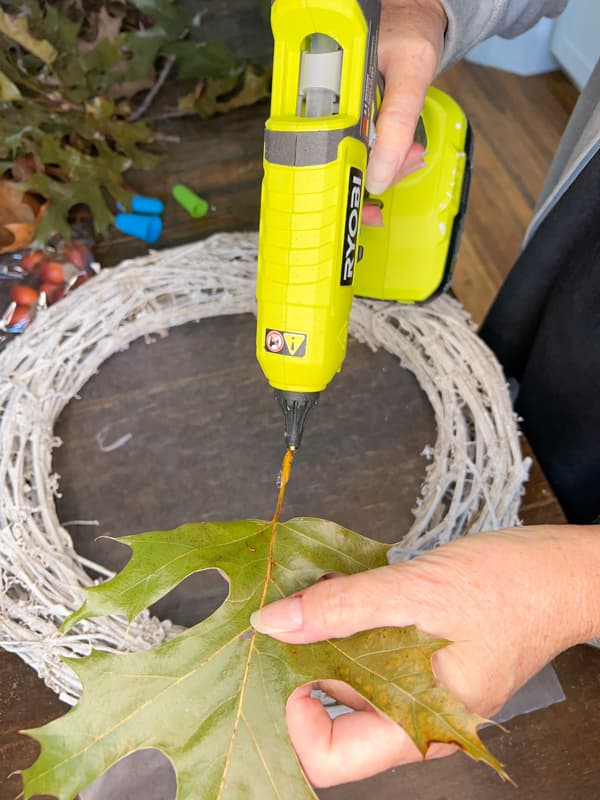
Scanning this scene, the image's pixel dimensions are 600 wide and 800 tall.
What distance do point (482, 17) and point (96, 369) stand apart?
1.68 ft

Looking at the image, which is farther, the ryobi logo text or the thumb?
the ryobi logo text

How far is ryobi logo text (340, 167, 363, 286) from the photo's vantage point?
0.55 m

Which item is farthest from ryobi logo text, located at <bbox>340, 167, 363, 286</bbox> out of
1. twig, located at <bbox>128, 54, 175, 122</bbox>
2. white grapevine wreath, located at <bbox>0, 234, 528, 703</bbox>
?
twig, located at <bbox>128, 54, 175, 122</bbox>

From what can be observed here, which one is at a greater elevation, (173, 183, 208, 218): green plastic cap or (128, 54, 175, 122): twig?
(128, 54, 175, 122): twig

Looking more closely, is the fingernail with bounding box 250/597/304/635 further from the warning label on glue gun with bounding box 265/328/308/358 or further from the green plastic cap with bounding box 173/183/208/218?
the green plastic cap with bounding box 173/183/208/218

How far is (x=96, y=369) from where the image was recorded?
73 centimetres

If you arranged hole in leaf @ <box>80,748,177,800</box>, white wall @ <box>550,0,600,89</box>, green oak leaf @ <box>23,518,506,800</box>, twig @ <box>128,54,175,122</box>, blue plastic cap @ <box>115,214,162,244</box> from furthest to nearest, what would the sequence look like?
white wall @ <box>550,0,600,89</box> < twig @ <box>128,54,175,122</box> < blue plastic cap @ <box>115,214,162,244</box> < hole in leaf @ <box>80,748,177,800</box> < green oak leaf @ <box>23,518,506,800</box>

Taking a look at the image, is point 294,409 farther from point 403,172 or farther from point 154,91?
point 154,91

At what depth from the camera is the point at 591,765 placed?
0.56m

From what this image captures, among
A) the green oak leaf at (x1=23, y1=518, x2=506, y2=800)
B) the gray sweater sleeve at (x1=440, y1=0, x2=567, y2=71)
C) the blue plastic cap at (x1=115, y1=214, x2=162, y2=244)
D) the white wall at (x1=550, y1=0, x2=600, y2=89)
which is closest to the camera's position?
the green oak leaf at (x1=23, y1=518, x2=506, y2=800)

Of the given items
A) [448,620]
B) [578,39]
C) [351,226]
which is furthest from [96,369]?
[578,39]

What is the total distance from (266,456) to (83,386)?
0.69ft

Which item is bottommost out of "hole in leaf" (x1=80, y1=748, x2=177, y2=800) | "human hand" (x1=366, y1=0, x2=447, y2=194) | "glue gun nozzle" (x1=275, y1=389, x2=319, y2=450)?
"hole in leaf" (x1=80, y1=748, x2=177, y2=800)

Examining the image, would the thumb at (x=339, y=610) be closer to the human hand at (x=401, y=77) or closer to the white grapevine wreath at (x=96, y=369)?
the white grapevine wreath at (x=96, y=369)
